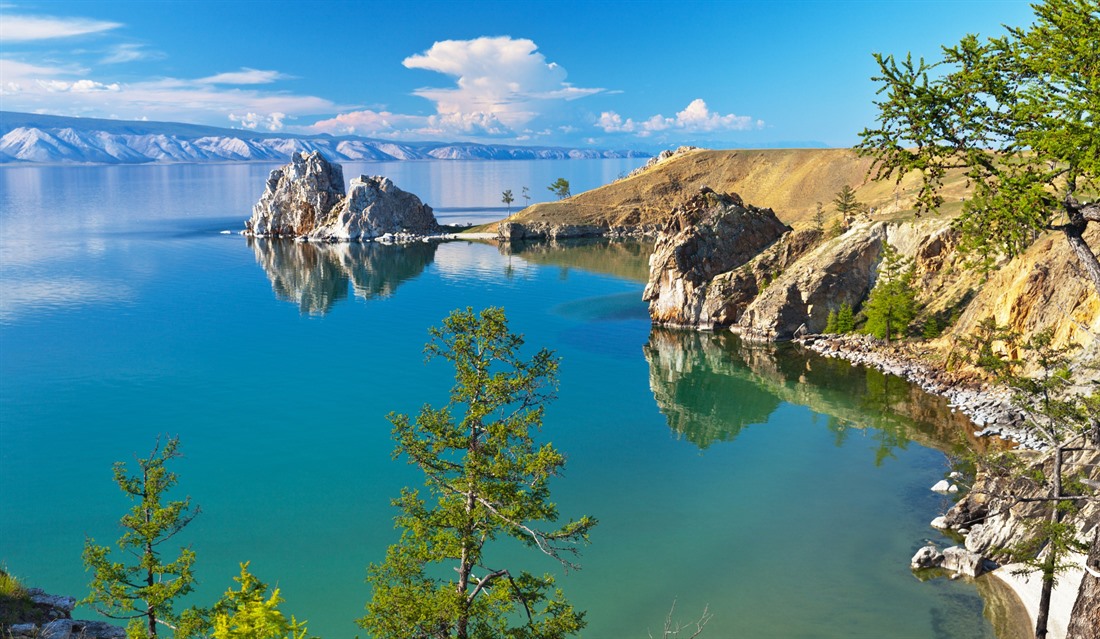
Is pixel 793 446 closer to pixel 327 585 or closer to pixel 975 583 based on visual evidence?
pixel 975 583

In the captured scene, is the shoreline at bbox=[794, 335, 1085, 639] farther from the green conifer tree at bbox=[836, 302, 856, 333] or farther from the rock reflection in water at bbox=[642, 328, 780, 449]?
the rock reflection in water at bbox=[642, 328, 780, 449]

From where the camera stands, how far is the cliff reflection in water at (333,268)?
391 feet

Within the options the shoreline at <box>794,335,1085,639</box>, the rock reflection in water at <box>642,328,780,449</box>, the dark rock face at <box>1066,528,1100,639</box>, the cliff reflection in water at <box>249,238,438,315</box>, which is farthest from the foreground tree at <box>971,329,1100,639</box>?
the cliff reflection in water at <box>249,238,438,315</box>

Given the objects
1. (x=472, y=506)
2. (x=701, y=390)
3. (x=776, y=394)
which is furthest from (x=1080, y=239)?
(x=701, y=390)

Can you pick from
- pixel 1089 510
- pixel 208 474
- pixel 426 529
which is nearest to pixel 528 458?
pixel 426 529

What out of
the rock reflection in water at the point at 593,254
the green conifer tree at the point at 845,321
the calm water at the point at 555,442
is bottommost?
the calm water at the point at 555,442

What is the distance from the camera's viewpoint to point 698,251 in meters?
95.0

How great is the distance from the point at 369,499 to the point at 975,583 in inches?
1289

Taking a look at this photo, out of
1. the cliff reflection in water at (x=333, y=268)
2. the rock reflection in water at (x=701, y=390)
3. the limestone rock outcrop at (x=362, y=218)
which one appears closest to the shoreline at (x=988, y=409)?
the rock reflection in water at (x=701, y=390)

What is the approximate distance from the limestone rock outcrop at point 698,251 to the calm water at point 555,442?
4.25 metres

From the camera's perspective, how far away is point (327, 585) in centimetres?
→ 3738

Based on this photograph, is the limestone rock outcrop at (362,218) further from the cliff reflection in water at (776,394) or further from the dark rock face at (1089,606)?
the dark rock face at (1089,606)

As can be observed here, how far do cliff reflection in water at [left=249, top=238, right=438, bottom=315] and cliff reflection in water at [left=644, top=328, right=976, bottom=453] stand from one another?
54.0 metres

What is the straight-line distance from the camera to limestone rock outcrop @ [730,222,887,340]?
274 ft
